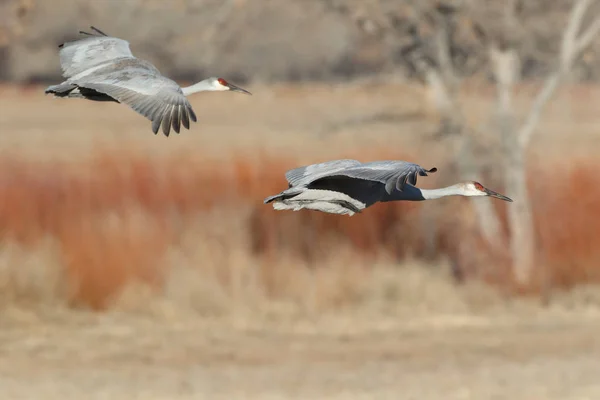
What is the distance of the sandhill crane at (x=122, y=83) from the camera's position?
560cm

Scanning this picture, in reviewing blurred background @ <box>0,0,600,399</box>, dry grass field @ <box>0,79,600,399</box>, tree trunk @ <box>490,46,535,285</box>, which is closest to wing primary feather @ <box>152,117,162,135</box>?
dry grass field @ <box>0,79,600,399</box>

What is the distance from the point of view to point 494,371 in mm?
10977

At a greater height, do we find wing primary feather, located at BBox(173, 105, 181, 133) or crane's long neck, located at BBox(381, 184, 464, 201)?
wing primary feather, located at BBox(173, 105, 181, 133)

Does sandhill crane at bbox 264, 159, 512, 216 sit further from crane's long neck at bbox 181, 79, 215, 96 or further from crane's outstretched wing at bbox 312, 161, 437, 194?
crane's long neck at bbox 181, 79, 215, 96

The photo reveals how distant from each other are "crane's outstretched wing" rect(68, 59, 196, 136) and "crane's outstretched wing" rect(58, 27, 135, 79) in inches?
7.4

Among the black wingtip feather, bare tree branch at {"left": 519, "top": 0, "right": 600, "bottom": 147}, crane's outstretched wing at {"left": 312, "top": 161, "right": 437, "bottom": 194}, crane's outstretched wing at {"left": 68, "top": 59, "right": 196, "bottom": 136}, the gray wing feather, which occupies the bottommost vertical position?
crane's outstretched wing at {"left": 312, "top": 161, "right": 437, "bottom": 194}

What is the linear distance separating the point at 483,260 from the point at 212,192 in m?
2.99

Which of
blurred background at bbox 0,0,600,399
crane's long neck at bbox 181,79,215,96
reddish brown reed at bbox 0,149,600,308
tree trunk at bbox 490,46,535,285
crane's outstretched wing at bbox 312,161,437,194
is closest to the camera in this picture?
crane's outstretched wing at bbox 312,161,437,194

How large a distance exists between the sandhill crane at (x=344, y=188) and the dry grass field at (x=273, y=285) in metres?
4.33

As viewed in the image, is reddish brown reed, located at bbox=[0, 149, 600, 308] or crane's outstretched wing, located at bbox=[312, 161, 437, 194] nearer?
crane's outstretched wing, located at bbox=[312, 161, 437, 194]

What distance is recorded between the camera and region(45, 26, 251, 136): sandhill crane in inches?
221

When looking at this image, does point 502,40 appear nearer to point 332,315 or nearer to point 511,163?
point 511,163

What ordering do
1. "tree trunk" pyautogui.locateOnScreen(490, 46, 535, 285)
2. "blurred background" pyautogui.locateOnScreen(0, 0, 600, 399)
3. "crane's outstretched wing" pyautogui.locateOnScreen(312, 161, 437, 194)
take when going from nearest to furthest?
"crane's outstretched wing" pyautogui.locateOnScreen(312, 161, 437, 194)
"blurred background" pyautogui.locateOnScreen(0, 0, 600, 399)
"tree trunk" pyautogui.locateOnScreen(490, 46, 535, 285)

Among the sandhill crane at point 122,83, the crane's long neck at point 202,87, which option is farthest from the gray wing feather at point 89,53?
the crane's long neck at point 202,87
